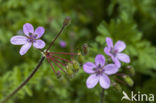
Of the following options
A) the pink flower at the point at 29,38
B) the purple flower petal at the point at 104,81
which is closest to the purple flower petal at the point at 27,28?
the pink flower at the point at 29,38

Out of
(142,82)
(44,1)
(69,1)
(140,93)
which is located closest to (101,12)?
(69,1)

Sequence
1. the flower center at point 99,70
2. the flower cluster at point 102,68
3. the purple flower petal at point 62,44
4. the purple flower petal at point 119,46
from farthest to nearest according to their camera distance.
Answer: the purple flower petal at point 62,44
the purple flower petal at point 119,46
the flower center at point 99,70
the flower cluster at point 102,68

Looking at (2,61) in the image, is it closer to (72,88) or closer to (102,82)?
(72,88)

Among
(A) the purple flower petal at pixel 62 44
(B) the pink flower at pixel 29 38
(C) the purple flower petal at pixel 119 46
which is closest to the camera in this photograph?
(B) the pink flower at pixel 29 38

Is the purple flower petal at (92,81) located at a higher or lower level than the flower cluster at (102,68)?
lower

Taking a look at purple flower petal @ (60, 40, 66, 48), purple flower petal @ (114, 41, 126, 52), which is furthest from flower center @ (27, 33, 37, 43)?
purple flower petal @ (60, 40, 66, 48)

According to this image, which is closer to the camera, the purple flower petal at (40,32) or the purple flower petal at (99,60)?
the purple flower petal at (40,32)

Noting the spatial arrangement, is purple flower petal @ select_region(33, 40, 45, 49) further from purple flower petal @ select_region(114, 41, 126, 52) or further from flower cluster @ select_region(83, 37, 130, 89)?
purple flower petal @ select_region(114, 41, 126, 52)

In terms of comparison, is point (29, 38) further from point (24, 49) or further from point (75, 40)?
point (75, 40)

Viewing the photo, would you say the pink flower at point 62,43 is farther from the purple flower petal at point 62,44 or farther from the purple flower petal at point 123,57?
the purple flower petal at point 123,57
